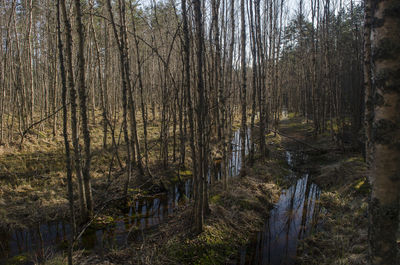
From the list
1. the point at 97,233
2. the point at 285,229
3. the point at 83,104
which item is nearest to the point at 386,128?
the point at 285,229

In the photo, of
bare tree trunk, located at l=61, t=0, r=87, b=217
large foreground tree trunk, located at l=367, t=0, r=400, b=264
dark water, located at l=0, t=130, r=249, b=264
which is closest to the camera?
large foreground tree trunk, located at l=367, t=0, r=400, b=264

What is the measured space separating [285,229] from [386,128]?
4.87 meters

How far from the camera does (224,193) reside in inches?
261

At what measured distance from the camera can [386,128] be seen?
1604 mm

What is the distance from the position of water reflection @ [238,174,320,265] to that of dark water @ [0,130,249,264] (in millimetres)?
2247

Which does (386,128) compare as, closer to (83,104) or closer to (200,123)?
(200,123)

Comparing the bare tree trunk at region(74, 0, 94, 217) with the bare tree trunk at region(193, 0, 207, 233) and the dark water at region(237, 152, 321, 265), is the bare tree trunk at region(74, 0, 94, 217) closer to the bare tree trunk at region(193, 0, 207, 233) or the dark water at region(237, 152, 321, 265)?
the bare tree trunk at region(193, 0, 207, 233)

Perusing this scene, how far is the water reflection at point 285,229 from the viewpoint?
478 centimetres

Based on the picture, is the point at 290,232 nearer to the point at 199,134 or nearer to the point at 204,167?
the point at 204,167

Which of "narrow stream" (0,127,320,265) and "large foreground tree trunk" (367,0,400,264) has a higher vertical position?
"large foreground tree trunk" (367,0,400,264)

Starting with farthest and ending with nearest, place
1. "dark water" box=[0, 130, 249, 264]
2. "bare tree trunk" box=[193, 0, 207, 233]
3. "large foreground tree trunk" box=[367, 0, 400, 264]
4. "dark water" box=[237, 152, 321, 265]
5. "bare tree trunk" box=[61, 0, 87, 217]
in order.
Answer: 1. "dark water" box=[0, 130, 249, 264]
2. "dark water" box=[237, 152, 321, 265]
3. "bare tree trunk" box=[61, 0, 87, 217]
4. "bare tree trunk" box=[193, 0, 207, 233]
5. "large foreground tree trunk" box=[367, 0, 400, 264]

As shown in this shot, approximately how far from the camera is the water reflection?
4.78 meters

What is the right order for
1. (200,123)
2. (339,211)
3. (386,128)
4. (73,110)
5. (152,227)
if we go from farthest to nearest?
(339,211) → (152,227) → (73,110) → (200,123) → (386,128)

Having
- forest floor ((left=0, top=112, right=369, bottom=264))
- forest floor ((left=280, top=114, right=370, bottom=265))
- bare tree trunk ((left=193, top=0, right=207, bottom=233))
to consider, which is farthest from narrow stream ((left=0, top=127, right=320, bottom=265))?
bare tree trunk ((left=193, top=0, right=207, bottom=233))
